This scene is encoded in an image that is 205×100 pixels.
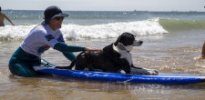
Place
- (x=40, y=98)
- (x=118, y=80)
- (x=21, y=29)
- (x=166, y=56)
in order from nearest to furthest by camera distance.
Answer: (x=40, y=98)
(x=118, y=80)
(x=166, y=56)
(x=21, y=29)

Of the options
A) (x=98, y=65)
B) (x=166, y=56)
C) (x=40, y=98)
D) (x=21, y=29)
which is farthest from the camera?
(x=21, y=29)

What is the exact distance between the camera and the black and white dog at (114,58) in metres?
6.68

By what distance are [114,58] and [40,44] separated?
1.33 m

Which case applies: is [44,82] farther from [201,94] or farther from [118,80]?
[201,94]

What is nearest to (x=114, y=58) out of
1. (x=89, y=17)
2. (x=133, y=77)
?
(x=133, y=77)

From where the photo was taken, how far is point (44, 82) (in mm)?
6656

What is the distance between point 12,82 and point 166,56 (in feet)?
15.5

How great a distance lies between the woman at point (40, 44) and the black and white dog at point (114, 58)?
10.7 inches

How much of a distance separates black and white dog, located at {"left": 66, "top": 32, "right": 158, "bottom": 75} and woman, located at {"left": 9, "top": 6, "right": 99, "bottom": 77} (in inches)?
10.7

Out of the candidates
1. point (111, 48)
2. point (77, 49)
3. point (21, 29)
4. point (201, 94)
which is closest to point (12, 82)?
point (77, 49)

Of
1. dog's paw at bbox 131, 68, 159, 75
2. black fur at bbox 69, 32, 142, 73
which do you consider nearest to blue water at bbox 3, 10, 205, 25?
black fur at bbox 69, 32, 142, 73

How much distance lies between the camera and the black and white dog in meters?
6.68

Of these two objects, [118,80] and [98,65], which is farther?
[98,65]

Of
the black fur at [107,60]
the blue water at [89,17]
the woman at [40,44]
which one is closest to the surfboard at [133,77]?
the black fur at [107,60]
